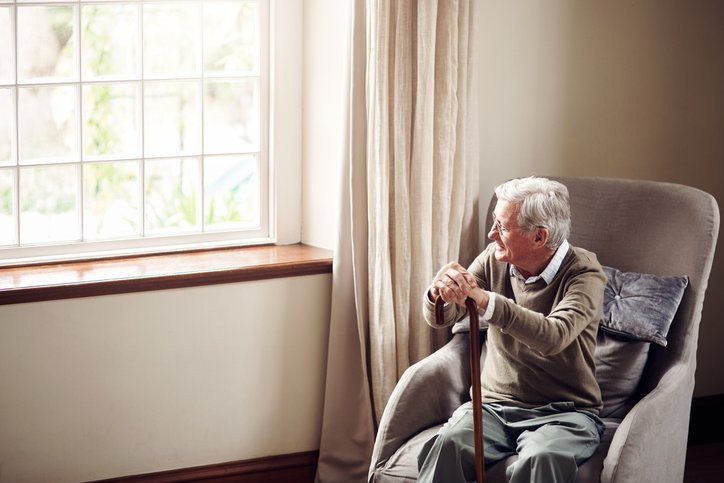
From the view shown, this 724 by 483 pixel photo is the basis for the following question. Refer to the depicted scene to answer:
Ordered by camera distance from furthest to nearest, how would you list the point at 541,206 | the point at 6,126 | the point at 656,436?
the point at 6,126
the point at 541,206
the point at 656,436

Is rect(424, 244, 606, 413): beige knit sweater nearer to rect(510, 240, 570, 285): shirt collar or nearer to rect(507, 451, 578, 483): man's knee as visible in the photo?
rect(510, 240, 570, 285): shirt collar

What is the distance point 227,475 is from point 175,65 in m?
1.40

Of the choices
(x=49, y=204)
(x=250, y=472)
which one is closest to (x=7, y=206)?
(x=49, y=204)

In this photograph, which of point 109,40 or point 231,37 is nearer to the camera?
point 109,40

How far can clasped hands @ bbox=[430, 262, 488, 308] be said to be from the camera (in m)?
2.45

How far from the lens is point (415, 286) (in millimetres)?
3174

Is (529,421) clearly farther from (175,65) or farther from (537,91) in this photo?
(175,65)

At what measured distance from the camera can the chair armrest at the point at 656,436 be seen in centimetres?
237

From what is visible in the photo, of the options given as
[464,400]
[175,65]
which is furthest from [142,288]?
[464,400]

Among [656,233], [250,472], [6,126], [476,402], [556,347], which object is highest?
[6,126]

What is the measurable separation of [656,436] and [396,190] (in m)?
1.13

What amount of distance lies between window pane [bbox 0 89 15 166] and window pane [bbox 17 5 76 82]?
0.07 m

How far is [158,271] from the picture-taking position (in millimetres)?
3084

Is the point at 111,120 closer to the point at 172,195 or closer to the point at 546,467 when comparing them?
the point at 172,195
